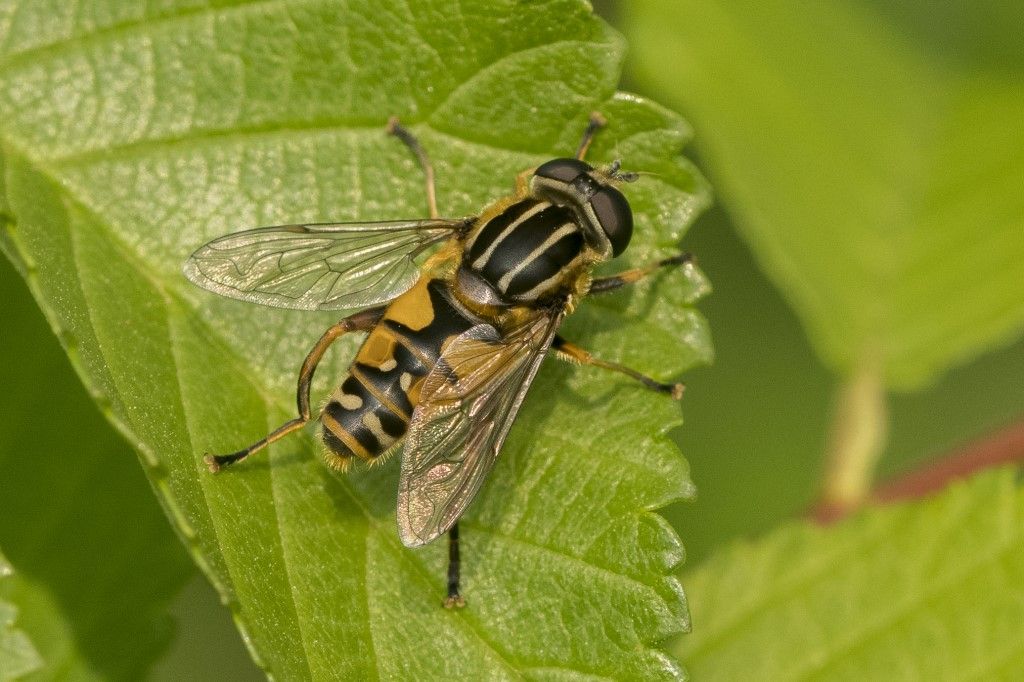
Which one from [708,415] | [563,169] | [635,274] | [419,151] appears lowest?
[708,415]

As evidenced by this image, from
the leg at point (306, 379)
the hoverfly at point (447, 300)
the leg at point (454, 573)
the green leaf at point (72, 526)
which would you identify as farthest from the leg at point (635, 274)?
the green leaf at point (72, 526)

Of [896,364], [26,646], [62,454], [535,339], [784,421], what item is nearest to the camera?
[26,646]

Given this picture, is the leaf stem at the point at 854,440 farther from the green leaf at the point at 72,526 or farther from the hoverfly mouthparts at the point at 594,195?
the green leaf at the point at 72,526

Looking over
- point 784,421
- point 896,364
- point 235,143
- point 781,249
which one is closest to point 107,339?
point 235,143

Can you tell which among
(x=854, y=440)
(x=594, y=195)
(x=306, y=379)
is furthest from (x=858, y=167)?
(x=306, y=379)

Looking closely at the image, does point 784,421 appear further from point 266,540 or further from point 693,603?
point 266,540

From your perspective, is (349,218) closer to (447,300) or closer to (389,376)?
(447,300)
